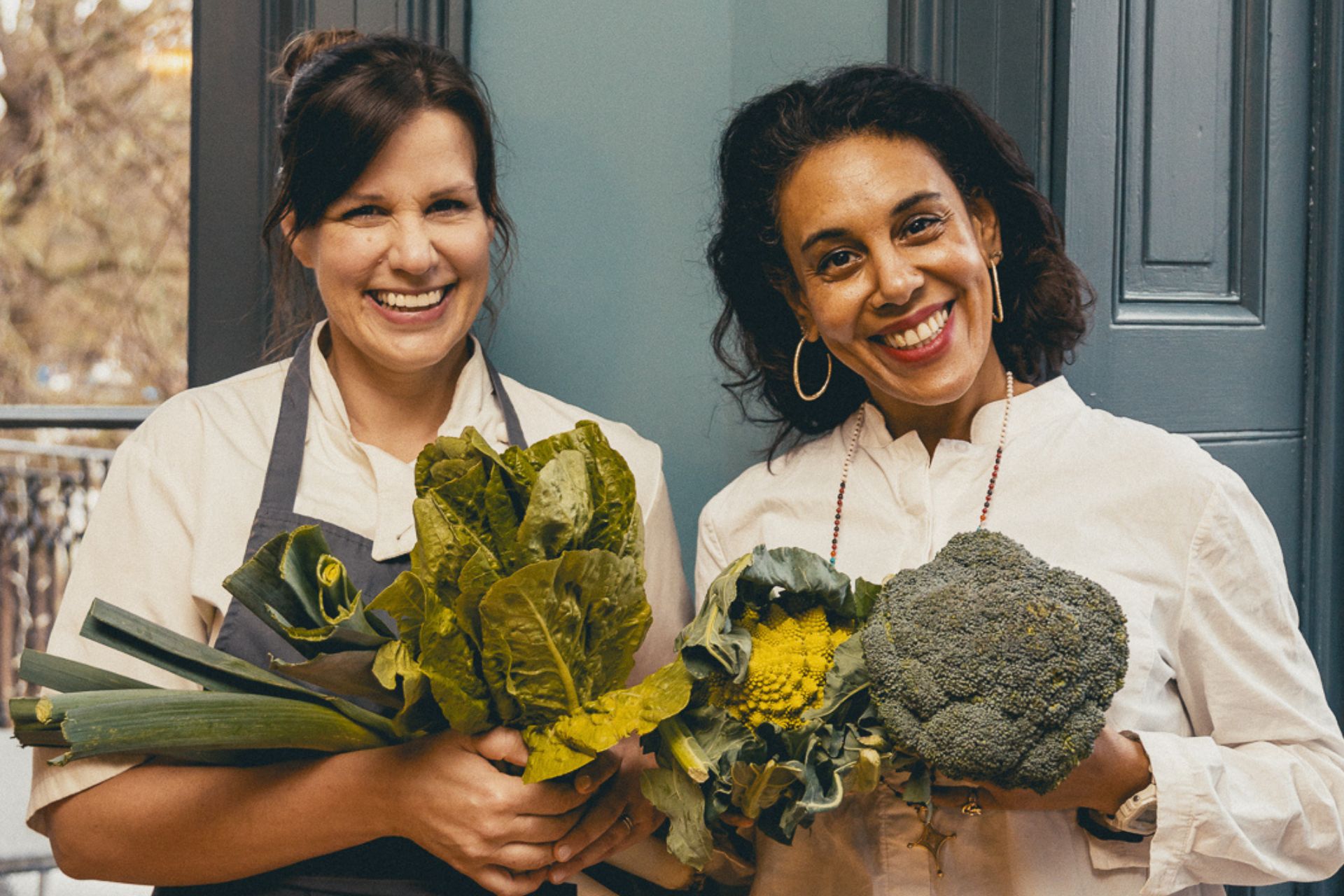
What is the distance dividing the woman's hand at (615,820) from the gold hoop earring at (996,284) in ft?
2.16

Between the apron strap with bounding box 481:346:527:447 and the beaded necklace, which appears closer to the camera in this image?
the beaded necklace

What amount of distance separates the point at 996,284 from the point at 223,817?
3.40 ft

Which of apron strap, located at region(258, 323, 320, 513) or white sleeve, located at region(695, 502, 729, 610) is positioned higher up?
apron strap, located at region(258, 323, 320, 513)

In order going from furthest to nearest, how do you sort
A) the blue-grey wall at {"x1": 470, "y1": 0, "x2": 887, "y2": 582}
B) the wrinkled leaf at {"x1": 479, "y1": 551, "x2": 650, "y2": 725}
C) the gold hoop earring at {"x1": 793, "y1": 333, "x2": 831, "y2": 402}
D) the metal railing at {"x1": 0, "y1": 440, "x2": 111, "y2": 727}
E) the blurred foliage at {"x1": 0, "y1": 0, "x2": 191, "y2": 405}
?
the metal railing at {"x1": 0, "y1": 440, "x2": 111, "y2": 727} < the blurred foliage at {"x1": 0, "y1": 0, "x2": 191, "y2": 405} < the blue-grey wall at {"x1": 470, "y1": 0, "x2": 887, "y2": 582} < the gold hoop earring at {"x1": 793, "y1": 333, "x2": 831, "y2": 402} < the wrinkled leaf at {"x1": 479, "y1": 551, "x2": 650, "y2": 725}

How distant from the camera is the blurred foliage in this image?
8.18 ft

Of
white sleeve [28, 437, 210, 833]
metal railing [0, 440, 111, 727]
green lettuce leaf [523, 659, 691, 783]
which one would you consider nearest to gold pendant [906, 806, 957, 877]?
green lettuce leaf [523, 659, 691, 783]

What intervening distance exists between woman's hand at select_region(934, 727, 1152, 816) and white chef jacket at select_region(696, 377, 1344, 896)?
22 mm

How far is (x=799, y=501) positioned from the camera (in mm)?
1456

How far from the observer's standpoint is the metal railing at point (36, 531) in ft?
10.9

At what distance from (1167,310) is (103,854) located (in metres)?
1.52

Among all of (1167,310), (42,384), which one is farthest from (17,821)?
(1167,310)

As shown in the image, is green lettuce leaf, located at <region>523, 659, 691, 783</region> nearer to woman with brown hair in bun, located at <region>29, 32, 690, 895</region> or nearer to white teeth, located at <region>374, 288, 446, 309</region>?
woman with brown hair in bun, located at <region>29, 32, 690, 895</region>

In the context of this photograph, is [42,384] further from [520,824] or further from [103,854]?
[520,824]

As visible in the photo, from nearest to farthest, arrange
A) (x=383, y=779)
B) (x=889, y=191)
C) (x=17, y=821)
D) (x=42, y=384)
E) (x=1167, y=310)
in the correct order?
(x=383, y=779), (x=889, y=191), (x=1167, y=310), (x=17, y=821), (x=42, y=384)
